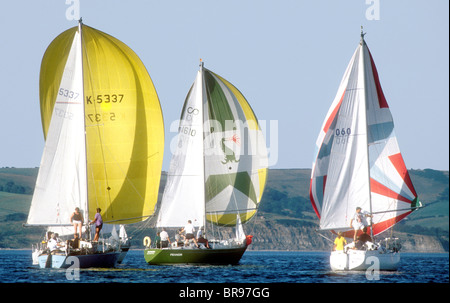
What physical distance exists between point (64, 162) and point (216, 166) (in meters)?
10.7

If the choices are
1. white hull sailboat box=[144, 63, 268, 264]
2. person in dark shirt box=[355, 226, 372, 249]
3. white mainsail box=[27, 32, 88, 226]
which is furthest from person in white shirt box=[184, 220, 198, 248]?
person in dark shirt box=[355, 226, 372, 249]

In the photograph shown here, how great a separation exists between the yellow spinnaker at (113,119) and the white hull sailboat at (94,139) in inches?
1.9

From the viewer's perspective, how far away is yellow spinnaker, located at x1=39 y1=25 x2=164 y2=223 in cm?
4397

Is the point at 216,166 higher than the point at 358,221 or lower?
higher

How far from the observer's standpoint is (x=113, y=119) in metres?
44.3

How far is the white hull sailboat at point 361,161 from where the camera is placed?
42.5 m

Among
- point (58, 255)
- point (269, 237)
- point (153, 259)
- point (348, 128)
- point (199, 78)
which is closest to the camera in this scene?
point (58, 255)

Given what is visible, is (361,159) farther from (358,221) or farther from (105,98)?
(105,98)

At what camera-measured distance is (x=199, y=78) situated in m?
48.9

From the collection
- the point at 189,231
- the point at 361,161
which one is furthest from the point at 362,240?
the point at 189,231

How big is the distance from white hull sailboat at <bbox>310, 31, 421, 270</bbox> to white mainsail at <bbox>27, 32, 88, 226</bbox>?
11471 millimetres
